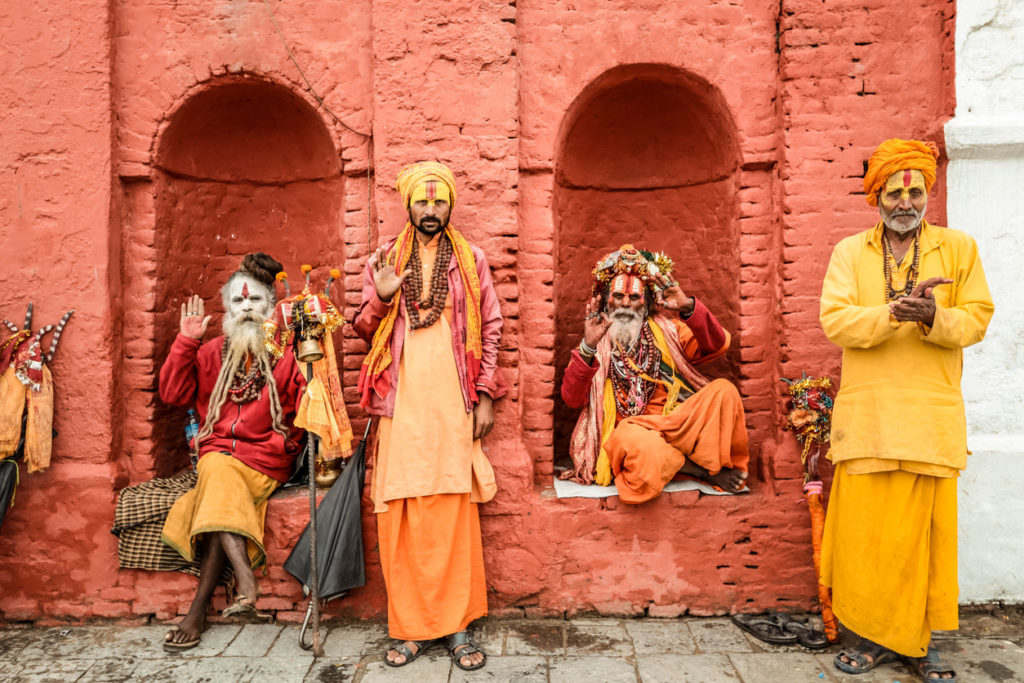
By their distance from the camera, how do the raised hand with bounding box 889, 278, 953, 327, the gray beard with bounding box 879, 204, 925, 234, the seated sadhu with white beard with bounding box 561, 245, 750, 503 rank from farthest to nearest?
the seated sadhu with white beard with bounding box 561, 245, 750, 503, the gray beard with bounding box 879, 204, 925, 234, the raised hand with bounding box 889, 278, 953, 327

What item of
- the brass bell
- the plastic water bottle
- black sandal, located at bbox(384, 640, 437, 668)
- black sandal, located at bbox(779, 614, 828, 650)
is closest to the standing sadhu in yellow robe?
black sandal, located at bbox(779, 614, 828, 650)

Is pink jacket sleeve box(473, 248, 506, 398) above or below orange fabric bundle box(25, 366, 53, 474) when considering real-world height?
above

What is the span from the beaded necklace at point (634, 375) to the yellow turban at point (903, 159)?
1.50 meters

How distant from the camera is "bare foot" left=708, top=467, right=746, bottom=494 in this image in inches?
160

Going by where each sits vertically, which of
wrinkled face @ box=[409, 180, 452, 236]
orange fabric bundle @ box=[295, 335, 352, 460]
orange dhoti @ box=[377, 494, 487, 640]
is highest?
wrinkled face @ box=[409, 180, 452, 236]

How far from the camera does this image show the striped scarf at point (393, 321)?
12.2 ft

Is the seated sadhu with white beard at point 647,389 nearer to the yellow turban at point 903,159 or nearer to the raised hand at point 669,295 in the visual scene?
the raised hand at point 669,295

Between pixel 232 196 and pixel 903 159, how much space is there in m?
3.90

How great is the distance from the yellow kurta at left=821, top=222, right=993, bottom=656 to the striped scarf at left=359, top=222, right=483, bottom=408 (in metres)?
1.67

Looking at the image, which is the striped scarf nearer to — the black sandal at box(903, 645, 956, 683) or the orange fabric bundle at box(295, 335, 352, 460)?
the orange fabric bundle at box(295, 335, 352, 460)

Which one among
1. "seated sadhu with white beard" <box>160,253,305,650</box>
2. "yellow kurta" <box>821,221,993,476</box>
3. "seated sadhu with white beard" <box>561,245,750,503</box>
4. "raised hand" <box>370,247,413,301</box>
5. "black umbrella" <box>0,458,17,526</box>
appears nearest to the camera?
"yellow kurta" <box>821,221,993,476</box>

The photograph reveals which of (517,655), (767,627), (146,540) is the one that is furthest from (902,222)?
(146,540)

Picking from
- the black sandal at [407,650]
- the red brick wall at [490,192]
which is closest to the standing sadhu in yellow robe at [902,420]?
the red brick wall at [490,192]

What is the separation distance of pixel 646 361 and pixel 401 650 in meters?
2.05
